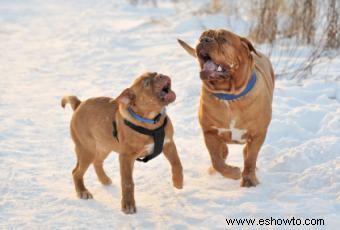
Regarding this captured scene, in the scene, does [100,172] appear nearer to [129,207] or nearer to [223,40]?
[129,207]

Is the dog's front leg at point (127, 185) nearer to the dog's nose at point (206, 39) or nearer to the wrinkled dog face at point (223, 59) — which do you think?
the wrinkled dog face at point (223, 59)

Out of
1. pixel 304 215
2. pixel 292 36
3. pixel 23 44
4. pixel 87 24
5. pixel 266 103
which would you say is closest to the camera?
pixel 304 215

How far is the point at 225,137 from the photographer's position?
538 cm

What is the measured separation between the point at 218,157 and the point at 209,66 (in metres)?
0.87

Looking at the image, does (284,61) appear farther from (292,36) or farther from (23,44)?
(23,44)

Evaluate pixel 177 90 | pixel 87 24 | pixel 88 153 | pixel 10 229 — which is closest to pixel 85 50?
pixel 87 24

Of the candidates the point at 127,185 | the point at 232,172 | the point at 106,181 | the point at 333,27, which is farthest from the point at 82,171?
the point at 333,27

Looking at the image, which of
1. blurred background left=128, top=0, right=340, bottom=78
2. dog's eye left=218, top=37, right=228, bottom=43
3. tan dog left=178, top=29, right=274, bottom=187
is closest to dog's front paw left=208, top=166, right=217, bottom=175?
tan dog left=178, top=29, right=274, bottom=187

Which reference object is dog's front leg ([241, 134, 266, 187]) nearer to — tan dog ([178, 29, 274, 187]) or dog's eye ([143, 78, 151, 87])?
tan dog ([178, 29, 274, 187])

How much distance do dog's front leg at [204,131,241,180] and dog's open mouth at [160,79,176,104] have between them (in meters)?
0.70

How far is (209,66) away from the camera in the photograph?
16.1 ft

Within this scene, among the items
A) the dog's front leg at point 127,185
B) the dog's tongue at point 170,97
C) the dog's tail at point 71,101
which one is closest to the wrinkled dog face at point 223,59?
the dog's tongue at point 170,97

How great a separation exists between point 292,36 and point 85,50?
4.04m

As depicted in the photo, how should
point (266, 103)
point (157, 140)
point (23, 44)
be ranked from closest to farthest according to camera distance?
point (157, 140) → point (266, 103) → point (23, 44)
